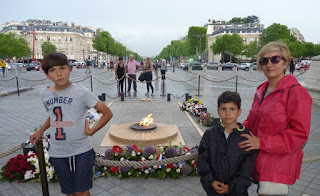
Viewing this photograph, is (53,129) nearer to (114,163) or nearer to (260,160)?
(114,163)

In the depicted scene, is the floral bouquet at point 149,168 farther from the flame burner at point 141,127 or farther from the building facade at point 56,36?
the building facade at point 56,36

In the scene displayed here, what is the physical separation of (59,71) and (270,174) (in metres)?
2.03

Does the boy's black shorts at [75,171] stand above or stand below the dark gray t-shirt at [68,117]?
below

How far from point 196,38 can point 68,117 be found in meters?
82.5

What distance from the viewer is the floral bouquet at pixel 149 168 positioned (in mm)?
4254

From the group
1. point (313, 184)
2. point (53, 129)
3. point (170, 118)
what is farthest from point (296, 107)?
point (170, 118)

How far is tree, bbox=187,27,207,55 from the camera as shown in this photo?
3164 inches

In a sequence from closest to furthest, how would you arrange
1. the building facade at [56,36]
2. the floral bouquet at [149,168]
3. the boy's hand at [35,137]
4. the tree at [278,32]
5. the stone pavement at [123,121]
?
the boy's hand at [35,137]
the stone pavement at [123,121]
the floral bouquet at [149,168]
the tree at [278,32]
the building facade at [56,36]

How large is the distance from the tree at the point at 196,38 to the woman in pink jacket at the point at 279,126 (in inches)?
3117

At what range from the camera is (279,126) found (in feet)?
6.18


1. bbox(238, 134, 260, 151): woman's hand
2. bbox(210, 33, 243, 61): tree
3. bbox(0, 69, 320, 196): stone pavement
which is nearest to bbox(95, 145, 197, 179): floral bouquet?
bbox(0, 69, 320, 196): stone pavement

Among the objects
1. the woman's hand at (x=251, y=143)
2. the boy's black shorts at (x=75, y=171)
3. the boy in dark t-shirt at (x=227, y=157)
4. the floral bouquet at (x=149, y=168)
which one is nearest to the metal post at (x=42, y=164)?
the boy's black shorts at (x=75, y=171)

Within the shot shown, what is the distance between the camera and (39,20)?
415 feet

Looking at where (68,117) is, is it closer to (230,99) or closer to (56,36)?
(230,99)
